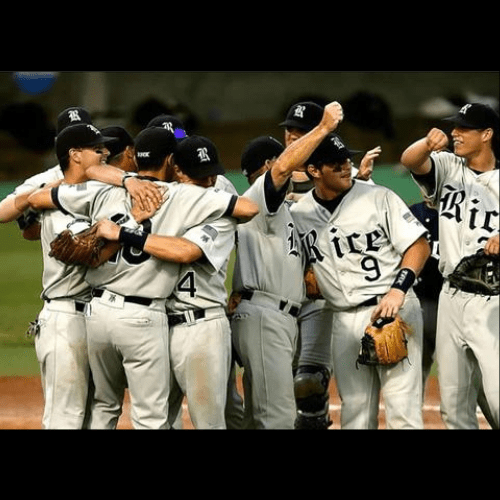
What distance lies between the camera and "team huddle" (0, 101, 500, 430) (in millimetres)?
5078

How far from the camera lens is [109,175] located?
526 cm

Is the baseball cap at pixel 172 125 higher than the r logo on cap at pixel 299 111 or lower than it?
lower

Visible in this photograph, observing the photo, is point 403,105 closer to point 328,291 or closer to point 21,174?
point 21,174

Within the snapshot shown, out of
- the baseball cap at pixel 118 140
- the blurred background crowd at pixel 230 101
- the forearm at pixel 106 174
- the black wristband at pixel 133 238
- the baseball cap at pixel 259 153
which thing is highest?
the blurred background crowd at pixel 230 101

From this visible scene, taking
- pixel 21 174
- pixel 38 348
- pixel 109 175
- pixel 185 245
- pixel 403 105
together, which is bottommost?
pixel 38 348

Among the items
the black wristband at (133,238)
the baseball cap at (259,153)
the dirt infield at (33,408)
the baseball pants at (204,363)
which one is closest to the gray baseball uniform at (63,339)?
the black wristband at (133,238)

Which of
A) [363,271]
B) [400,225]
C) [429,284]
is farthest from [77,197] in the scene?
[429,284]

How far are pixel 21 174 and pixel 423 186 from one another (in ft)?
62.8

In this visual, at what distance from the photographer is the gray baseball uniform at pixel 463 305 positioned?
5.16 meters

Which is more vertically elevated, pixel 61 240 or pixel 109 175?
pixel 109 175

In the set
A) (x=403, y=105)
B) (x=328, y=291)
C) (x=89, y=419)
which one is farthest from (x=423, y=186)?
(x=403, y=105)

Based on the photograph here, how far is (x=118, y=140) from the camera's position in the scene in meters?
5.94

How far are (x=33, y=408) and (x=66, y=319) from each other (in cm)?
285

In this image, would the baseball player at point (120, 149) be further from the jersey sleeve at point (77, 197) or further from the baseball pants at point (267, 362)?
the baseball pants at point (267, 362)
